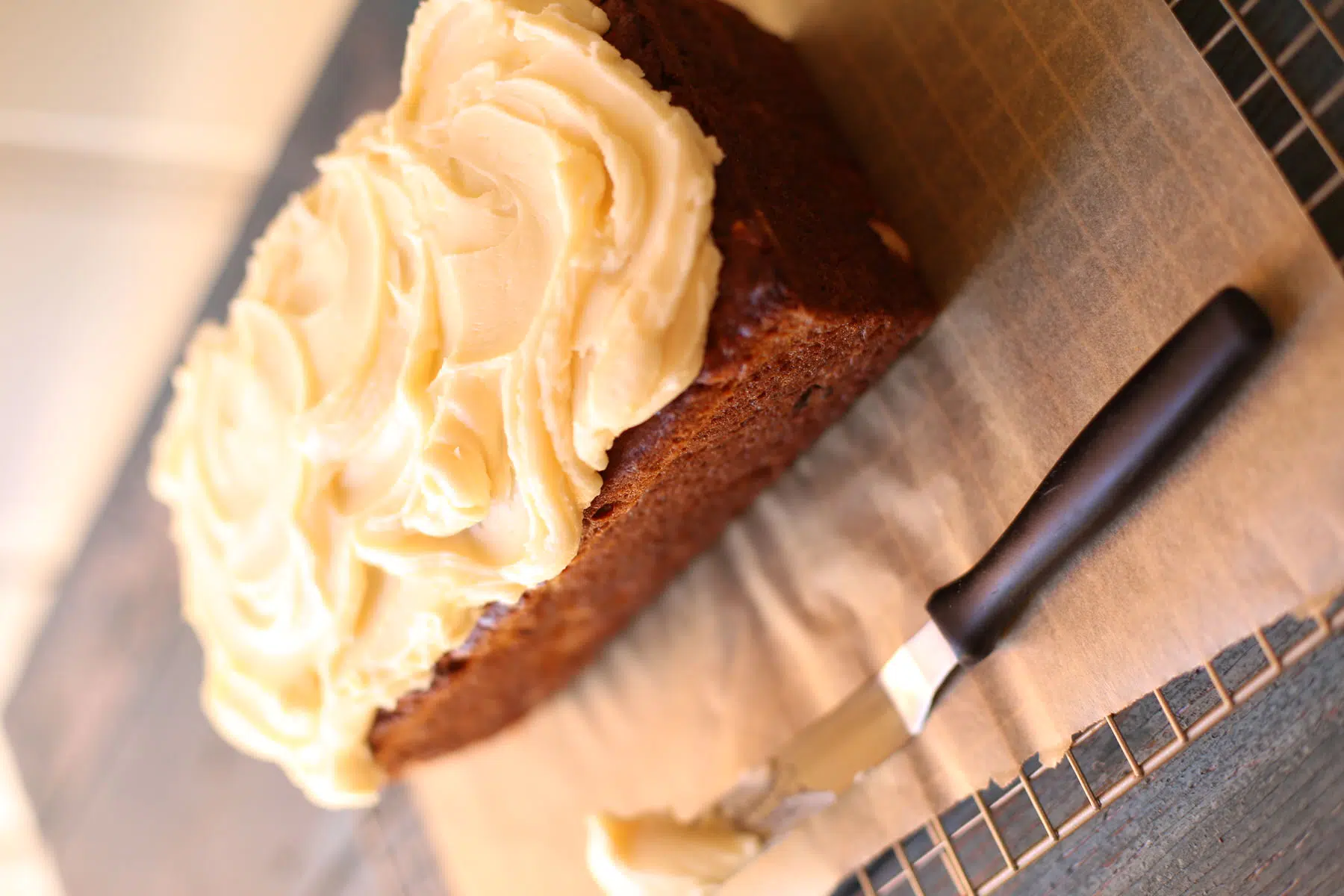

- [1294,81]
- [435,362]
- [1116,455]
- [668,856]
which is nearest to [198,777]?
[668,856]

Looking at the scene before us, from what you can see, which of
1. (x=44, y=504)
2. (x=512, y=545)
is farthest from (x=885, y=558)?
(x=44, y=504)

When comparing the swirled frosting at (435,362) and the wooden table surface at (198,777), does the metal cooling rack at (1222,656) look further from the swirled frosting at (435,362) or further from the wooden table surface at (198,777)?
the swirled frosting at (435,362)

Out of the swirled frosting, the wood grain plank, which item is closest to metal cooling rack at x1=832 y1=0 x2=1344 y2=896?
the swirled frosting

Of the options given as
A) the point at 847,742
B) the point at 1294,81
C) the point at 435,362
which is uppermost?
the point at 1294,81

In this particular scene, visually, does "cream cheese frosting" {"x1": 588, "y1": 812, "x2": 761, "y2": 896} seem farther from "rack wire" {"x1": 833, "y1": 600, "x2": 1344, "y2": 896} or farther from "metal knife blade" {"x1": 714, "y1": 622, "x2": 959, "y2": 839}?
"rack wire" {"x1": 833, "y1": 600, "x2": 1344, "y2": 896}

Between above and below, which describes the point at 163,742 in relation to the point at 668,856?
below

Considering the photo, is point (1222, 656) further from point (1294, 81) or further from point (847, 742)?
point (1294, 81)
